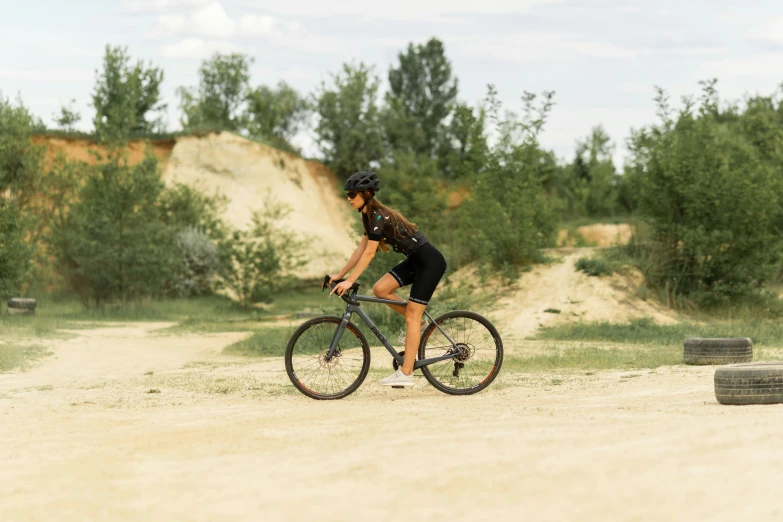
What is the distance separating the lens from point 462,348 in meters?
8.77

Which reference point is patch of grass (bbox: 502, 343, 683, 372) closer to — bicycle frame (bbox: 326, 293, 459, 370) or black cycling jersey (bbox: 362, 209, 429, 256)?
bicycle frame (bbox: 326, 293, 459, 370)

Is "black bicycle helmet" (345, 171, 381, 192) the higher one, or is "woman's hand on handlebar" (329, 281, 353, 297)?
"black bicycle helmet" (345, 171, 381, 192)

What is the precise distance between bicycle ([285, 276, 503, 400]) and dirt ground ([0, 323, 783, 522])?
243 mm

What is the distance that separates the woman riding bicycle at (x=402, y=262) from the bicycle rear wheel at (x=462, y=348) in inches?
9.4

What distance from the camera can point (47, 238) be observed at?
29031 millimetres

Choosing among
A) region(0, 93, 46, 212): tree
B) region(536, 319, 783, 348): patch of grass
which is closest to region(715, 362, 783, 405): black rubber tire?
region(536, 319, 783, 348): patch of grass

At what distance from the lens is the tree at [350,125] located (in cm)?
4694

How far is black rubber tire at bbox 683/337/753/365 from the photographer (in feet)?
35.7

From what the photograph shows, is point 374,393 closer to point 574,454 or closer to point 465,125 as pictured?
point 574,454

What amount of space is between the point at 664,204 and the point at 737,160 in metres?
1.88

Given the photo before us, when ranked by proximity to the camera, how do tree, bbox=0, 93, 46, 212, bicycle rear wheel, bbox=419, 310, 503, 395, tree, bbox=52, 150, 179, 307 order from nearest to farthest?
bicycle rear wheel, bbox=419, 310, 503, 395 → tree, bbox=52, 150, 179, 307 → tree, bbox=0, 93, 46, 212

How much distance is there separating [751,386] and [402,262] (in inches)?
117

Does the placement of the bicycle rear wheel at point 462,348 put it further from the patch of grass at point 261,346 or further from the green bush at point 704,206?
the green bush at point 704,206

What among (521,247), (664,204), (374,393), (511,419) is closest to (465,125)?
(521,247)
